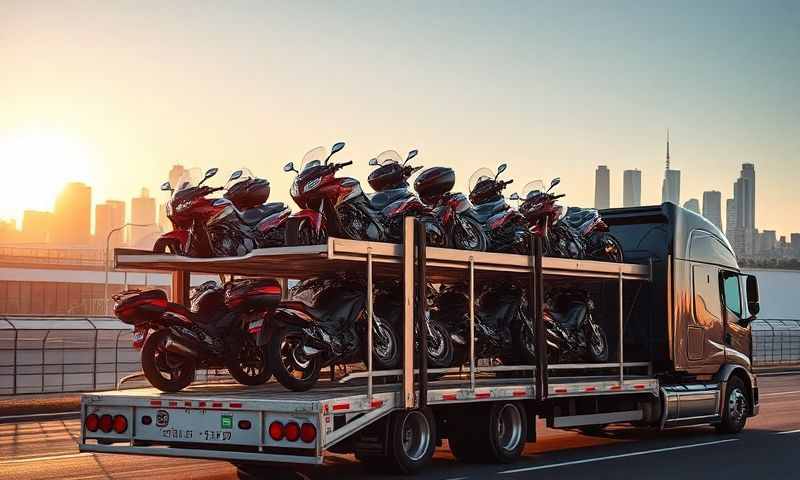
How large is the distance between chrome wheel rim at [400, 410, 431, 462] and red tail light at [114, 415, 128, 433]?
2866mm

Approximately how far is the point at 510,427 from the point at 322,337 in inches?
114

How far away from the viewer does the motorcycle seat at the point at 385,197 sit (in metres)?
13.8

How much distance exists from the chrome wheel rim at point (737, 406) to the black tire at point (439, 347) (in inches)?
242

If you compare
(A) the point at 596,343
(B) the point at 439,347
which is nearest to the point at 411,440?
(B) the point at 439,347

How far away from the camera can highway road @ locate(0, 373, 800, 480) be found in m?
13.0

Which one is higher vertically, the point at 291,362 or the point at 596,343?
the point at 596,343

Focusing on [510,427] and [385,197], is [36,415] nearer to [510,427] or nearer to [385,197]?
[385,197]

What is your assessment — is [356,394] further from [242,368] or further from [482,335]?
[482,335]

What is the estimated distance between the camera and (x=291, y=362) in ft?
40.1

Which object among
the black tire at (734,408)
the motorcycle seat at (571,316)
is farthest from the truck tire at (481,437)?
the black tire at (734,408)

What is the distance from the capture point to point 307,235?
41.3 ft

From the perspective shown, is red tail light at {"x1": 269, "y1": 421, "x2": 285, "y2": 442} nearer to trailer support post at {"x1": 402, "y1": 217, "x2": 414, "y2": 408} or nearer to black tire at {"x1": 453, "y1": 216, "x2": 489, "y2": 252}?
trailer support post at {"x1": 402, "y1": 217, "x2": 414, "y2": 408}

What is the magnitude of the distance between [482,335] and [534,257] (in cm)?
125

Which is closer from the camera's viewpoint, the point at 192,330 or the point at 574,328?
the point at 192,330
